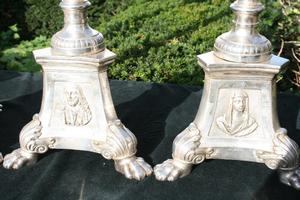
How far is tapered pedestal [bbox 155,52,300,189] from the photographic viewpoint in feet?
4.36

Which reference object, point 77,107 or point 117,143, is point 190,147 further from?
point 77,107

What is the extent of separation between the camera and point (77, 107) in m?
1.42

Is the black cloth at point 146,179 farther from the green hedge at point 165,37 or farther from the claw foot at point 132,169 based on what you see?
the green hedge at point 165,37

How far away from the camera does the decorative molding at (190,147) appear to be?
1.41 metres

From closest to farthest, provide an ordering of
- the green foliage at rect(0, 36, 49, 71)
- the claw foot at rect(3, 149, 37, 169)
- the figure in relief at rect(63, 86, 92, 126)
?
1. the figure in relief at rect(63, 86, 92, 126)
2. the claw foot at rect(3, 149, 37, 169)
3. the green foliage at rect(0, 36, 49, 71)

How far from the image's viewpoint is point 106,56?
1.33 m

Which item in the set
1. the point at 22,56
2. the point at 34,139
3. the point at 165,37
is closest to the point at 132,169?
the point at 34,139

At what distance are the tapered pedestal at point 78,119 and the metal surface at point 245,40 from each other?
0.33 metres

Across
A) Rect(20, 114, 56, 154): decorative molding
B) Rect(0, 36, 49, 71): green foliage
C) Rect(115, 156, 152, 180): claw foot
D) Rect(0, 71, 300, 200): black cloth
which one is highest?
Rect(20, 114, 56, 154): decorative molding

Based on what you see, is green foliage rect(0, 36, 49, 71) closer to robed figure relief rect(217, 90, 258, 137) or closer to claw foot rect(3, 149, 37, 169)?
claw foot rect(3, 149, 37, 169)

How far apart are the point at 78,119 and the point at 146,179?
0.91ft

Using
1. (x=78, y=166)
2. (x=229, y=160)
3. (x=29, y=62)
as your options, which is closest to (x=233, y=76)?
(x=229, y=160)

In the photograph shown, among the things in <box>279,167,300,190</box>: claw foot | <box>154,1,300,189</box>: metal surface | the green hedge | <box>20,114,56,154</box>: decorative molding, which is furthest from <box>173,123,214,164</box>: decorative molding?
the green hedge

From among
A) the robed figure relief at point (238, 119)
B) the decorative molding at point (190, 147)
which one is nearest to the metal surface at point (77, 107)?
the decorative molding at point (190, 147)
